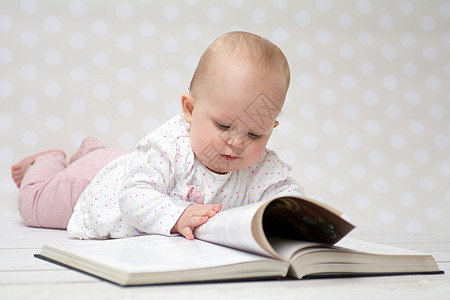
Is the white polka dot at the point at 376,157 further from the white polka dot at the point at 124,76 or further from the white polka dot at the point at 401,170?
the white polka dot at the point at 124,76

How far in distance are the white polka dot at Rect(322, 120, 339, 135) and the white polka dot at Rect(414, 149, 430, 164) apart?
387 mm

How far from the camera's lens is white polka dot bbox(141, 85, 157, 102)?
2.17m

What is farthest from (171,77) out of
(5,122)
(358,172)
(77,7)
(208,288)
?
(208,288)

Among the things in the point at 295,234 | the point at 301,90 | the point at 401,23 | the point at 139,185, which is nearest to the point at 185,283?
the point at 295,234

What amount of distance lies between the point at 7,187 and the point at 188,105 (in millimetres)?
1129

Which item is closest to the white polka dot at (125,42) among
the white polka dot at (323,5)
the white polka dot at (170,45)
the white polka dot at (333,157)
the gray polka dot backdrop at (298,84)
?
the gray polka dot backdrop at (298,84)

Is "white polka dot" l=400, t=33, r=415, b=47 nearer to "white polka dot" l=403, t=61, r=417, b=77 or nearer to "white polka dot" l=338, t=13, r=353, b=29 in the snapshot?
"white polka dot" l=403, t=61, r=417, b=77

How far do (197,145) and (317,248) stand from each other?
0.47 meters

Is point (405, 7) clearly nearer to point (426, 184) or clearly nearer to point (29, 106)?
point (426, 184)

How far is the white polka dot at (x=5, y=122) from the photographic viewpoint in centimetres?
209

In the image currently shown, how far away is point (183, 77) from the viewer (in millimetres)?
2203

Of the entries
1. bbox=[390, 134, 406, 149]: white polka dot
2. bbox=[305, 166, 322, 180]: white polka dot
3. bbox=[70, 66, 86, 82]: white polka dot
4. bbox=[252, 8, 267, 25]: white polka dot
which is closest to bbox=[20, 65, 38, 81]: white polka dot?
bbox=[70, 66, 86, 82]: white polka dot

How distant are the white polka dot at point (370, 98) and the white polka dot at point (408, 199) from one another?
42 centimetres

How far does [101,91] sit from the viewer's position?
2.15m
